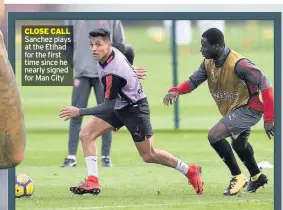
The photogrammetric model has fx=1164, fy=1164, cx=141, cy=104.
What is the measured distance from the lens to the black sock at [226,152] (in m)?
11.2

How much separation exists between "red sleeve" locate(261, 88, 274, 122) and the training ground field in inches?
31.0

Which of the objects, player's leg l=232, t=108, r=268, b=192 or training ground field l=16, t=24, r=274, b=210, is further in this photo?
player's leg l=232, t=108, r=268, b=192

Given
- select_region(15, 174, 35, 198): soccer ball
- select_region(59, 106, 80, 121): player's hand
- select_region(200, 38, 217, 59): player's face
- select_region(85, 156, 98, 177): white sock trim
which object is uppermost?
select_region(200, 38, 217, 59): player's face

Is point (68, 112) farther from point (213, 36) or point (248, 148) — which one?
point (248, 148)

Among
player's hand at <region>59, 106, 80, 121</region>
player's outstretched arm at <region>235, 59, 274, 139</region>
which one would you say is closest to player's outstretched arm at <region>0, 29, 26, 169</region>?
player's hand at <region>59, 106, 80, 121</region>

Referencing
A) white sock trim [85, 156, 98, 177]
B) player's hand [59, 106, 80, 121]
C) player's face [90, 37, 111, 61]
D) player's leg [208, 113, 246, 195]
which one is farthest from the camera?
white sock trim [85, 156, 98, 177]

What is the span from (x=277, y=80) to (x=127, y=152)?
6.27 meters

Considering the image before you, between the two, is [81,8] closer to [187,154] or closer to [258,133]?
[187,154]

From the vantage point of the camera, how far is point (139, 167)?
1365 cm

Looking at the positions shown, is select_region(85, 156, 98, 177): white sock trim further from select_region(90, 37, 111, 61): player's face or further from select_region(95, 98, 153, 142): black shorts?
select_region(90, 37, 111, 61): player's face

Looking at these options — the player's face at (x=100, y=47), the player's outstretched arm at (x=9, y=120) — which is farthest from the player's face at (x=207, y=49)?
the player's outstretched arm at (x=9, y=120)

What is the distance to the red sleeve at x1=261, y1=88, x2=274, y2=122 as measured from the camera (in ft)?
33.3

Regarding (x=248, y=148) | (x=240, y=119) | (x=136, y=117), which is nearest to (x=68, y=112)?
(x=136, y=117)

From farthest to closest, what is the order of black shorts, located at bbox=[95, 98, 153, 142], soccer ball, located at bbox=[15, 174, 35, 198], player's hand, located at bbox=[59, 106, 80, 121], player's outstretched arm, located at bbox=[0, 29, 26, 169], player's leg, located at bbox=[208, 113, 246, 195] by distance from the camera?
player's leg, located at bbox=[208, 113, 246, 195] → soccer ball, located at bbox=[15, 174, 35, 198] → black shorts, located at bbox=[95, 98, 153, 142] → player's hand, located at bbox=[59, 106, 80, 121] → player's outstretched arm, located at bbox=[0, 29, 26, 169]
